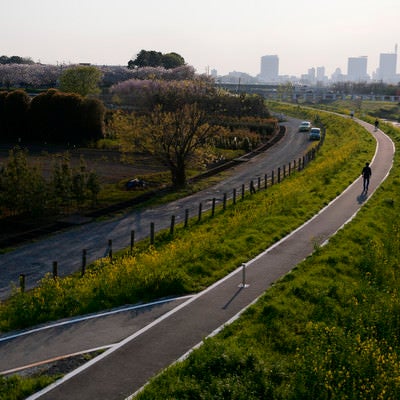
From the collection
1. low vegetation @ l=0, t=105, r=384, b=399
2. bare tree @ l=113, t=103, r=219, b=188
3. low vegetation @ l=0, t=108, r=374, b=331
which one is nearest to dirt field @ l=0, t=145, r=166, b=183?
bare tree @ l=113, t=103, r=219, b=188

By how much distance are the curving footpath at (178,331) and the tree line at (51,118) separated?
39539 mm

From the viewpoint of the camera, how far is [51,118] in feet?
196

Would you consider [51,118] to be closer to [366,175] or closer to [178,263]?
[366,175]

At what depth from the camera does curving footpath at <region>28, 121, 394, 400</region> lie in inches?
452

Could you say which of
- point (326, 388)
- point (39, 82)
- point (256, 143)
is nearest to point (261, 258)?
point (326, 388)

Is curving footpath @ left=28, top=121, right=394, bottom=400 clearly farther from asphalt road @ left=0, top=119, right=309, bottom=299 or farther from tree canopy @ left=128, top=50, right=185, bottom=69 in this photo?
tree canopy @ left=128, top=50, right=185, bottom=69

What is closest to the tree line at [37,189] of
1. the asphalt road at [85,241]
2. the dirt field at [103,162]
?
the asphalt road at [85,241]

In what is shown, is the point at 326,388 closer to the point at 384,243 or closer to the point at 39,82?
the point at 384,243

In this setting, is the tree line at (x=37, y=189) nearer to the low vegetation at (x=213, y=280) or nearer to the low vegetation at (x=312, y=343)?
the low vegetation at (x=213, y=280)

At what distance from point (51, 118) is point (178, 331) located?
49582 millimetres

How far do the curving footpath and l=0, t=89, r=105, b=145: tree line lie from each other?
130 ft

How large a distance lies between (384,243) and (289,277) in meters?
6.83

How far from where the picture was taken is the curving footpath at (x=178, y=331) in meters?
11.5

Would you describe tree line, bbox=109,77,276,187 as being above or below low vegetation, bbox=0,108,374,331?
above
